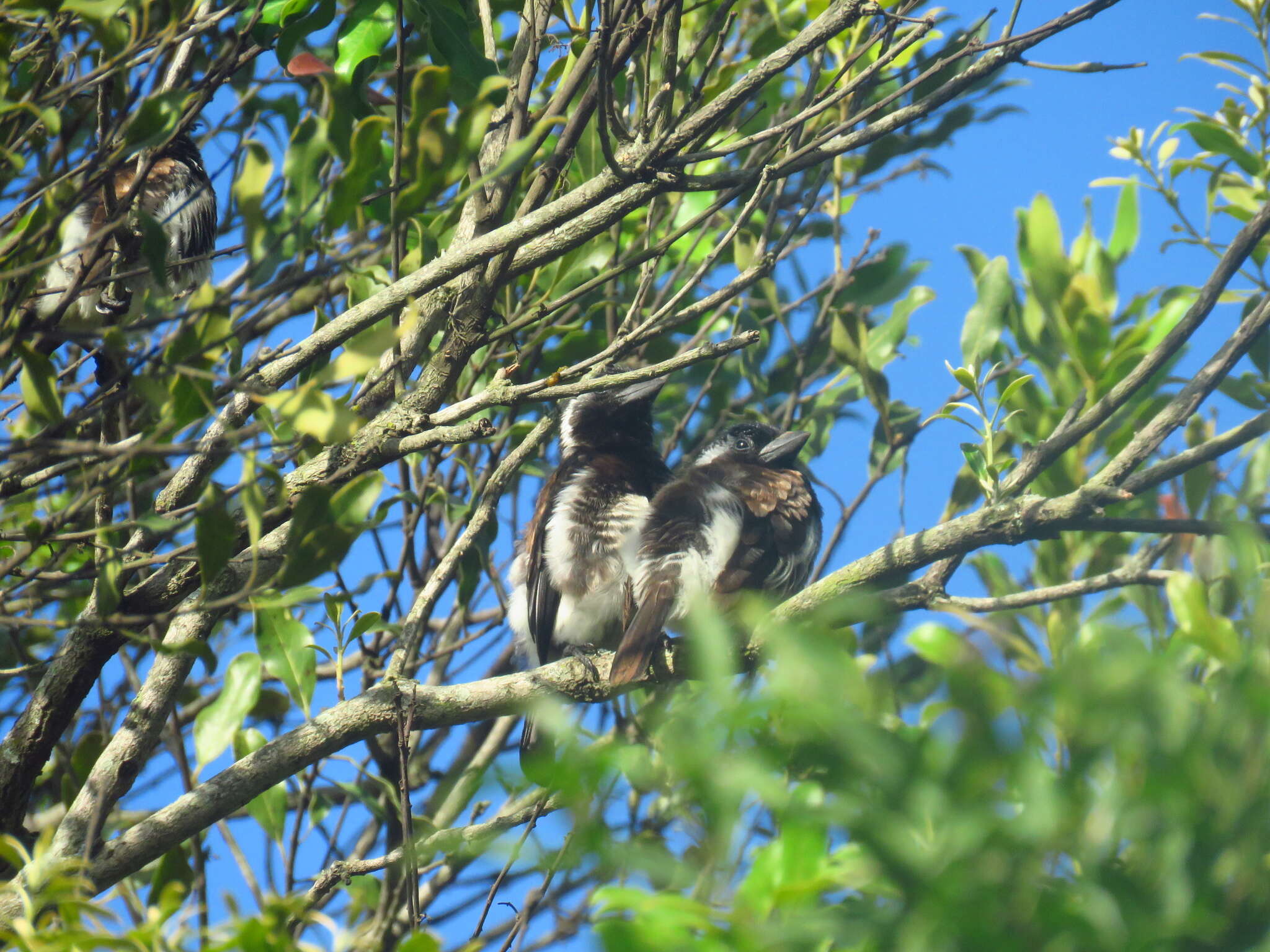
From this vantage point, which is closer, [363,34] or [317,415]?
[317,415]

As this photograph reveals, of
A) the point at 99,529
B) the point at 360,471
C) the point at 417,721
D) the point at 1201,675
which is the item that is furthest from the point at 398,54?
the point at 1201,675

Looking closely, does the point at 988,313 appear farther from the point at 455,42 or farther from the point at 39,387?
the point at 39,387

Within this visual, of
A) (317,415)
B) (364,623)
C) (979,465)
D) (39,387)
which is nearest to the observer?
(317,415)

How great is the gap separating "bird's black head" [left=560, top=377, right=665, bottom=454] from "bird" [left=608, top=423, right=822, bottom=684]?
1.19 feet

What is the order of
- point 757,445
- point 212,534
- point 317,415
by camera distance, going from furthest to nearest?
1. point 757,445
2. point 212,534
3. point 317,415

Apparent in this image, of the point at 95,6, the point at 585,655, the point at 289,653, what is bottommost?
the point at 289,653

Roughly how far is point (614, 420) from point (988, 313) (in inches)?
73.6

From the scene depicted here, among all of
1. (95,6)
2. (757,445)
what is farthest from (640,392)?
(95,6)

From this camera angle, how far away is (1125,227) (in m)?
3.95

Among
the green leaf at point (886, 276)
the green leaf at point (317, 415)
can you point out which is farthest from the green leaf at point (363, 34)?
the green leaf at point (886, 276)

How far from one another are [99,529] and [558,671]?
149 cm

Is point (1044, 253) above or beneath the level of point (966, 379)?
above

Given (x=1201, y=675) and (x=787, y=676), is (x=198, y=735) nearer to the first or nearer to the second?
(x=787, y=676)

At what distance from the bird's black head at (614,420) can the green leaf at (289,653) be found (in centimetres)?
216
